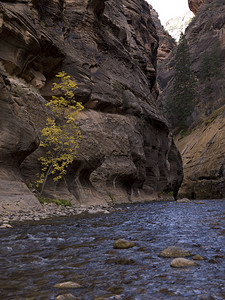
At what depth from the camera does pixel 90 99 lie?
2873cm

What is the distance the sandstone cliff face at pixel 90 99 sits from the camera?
17.2 meters

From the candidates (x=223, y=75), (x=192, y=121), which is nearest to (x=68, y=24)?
(x=192, y=121)

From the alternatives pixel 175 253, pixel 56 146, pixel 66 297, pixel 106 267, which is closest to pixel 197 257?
pixel 175 253

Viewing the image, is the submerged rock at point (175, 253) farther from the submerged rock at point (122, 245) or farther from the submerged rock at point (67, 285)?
the submerged rock at point (67, 285)

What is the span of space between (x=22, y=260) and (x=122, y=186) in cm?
2527

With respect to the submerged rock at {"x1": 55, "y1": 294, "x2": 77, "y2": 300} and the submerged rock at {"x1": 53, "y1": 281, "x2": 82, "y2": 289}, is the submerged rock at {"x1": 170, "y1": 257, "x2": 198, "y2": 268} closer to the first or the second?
the submerged rock at {"x1": 53, "y1": 281, "x2": 82, "y2": 289}

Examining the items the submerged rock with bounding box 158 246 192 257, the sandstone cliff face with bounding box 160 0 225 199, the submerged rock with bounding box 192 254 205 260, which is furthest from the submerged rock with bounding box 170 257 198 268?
the sandstone cliff face with bounding box 160 0 225 199

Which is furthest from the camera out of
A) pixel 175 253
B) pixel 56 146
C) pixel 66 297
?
pixel 56 146

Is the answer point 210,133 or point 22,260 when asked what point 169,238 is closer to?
point 22,260

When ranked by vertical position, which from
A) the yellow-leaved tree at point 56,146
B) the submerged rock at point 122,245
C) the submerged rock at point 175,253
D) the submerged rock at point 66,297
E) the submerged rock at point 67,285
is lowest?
the submerged rock at point 122,245

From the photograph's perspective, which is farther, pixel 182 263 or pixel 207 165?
pixel 207 165

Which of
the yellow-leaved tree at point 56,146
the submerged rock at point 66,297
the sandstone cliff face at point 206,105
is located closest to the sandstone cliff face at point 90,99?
the yellow-leaved tree at point 56,146

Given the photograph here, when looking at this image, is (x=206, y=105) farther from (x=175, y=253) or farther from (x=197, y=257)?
(x=197, y=257)

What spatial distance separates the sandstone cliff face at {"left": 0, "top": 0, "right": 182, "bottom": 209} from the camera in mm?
17188
